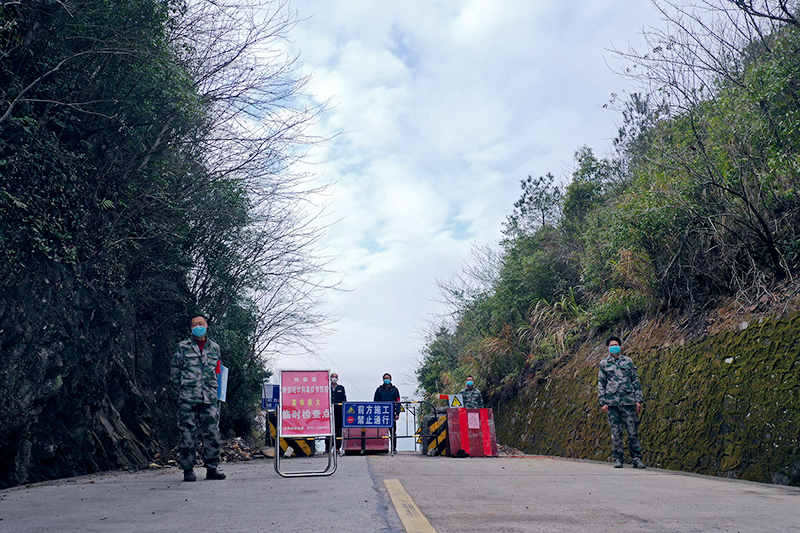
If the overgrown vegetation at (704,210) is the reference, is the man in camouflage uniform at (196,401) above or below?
below

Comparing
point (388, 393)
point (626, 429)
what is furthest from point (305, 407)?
point (388, 393)

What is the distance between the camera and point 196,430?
8.84m

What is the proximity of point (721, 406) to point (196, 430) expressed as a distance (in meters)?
7.76

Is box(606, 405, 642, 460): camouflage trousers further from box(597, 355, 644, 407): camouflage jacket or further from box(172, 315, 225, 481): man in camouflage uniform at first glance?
box(172, 315, 225, 481): man in camouflage uniform

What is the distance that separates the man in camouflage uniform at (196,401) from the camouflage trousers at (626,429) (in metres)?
6.51

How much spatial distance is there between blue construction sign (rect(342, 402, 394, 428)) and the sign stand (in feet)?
25.8

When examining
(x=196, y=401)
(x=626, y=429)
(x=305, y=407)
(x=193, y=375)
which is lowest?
(x=626, y=429)

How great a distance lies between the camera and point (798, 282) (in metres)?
9.27

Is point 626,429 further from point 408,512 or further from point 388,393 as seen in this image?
point 388,393

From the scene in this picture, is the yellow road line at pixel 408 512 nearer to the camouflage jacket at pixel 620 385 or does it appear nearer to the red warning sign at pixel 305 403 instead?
the red warning sign at pixel 305 403

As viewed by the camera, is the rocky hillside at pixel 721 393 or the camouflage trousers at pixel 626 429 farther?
the camouflage trousers at pixel 626 429

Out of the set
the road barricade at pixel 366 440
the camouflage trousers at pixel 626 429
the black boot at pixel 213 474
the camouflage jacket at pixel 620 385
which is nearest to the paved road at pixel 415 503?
the black boot at pixel 213 474

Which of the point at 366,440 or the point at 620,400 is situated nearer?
the point at 620,400

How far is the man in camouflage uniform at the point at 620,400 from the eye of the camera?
1071 cm
